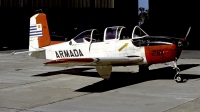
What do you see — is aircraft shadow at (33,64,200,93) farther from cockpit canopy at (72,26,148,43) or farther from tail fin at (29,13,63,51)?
cockpit canopy at (72,26,148,43)

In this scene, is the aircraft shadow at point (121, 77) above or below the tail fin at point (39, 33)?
below

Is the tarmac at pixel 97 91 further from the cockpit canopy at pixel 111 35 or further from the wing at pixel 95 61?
the cockpit canopy at pixel 111 35

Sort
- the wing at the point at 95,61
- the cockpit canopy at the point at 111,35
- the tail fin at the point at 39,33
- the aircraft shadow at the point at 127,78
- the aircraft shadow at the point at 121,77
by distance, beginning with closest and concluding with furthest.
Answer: the wing at the point at 95,61, the aircraft shadow at the point at 127,78, the aircraft shadow at the point at 121,77, the cockpit canopy at the point at 111,35, the tail fin at the point at 39,33

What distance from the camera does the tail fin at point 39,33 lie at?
14477mm

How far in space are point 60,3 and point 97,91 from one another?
27.8 m

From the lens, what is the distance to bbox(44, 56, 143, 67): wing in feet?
32.9

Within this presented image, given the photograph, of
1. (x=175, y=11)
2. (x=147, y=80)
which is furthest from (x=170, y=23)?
(x=147, y=80)

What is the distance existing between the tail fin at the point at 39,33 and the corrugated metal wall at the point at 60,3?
19664mm

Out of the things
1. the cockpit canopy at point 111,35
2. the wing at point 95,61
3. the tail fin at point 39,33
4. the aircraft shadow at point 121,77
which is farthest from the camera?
the tail fin at point 39,33

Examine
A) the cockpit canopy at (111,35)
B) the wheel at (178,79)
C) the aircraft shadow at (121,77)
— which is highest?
the cockpit canopy at (111,35)

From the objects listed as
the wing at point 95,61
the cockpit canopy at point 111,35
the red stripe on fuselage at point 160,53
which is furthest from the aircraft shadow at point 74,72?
the red stripe on fuselage at point 160,53

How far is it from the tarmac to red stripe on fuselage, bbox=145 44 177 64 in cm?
67

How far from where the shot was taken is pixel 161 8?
37969 mm

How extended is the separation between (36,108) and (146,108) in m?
2.28
